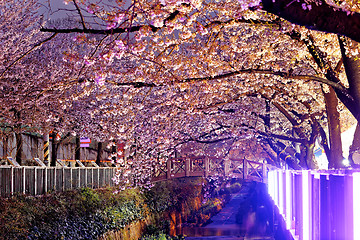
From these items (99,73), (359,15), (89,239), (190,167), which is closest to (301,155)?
(89,239)

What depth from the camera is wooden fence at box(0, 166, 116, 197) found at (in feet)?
51.4

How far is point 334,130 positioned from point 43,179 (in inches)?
493

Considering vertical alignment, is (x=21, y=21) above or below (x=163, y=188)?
above

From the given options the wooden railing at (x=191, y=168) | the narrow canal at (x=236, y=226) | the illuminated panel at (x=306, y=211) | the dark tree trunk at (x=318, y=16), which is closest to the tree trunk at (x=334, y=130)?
the illuminated panel at (x=306, y=211)

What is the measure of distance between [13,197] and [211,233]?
59.9 ft

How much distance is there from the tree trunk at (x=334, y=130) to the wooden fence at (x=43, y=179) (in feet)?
36.7

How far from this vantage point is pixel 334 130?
1228 cm

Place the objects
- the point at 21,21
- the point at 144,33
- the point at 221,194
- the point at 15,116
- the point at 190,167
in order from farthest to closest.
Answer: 1. the point at 221,194
2. the point at 190,167
3. the point at 21,21
4. the point at 15,116
5. the point at 144,33

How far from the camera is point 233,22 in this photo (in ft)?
27.8

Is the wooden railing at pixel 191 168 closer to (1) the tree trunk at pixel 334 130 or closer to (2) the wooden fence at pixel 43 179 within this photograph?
(2) the wooden fence at pixel 43 179

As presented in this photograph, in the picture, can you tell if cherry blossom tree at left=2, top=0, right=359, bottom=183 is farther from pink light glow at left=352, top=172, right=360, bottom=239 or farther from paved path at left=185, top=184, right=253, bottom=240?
paved path at left=185, top=184, right=253, bottom=240

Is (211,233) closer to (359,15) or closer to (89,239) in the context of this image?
(89,239)

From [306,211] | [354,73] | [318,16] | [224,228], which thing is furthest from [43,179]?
[224,228]

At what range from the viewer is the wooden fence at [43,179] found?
15658mm
